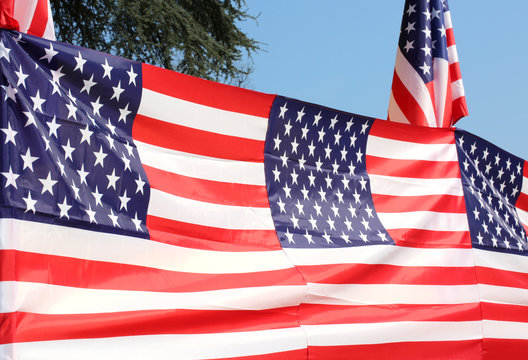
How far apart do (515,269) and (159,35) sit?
1017 cm

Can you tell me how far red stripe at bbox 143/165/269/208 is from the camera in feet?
9.22

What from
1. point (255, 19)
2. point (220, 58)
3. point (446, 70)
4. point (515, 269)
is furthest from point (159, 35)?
point (515, 269)

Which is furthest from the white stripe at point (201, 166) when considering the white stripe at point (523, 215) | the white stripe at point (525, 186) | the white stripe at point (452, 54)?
the white stripe at point (452, 54)

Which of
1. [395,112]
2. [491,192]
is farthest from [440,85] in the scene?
[491,192]

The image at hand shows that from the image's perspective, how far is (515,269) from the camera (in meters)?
4.18

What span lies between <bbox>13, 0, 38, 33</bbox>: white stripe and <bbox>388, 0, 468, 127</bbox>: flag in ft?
10.1

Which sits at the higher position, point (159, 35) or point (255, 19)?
point (255, 19)

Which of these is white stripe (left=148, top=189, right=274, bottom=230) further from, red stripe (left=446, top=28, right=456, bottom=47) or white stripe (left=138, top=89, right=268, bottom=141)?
red stripe (left=446, top=28, right=456, bottom=47)

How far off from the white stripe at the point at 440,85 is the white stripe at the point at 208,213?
2.28m

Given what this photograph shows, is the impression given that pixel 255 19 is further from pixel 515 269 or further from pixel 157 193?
pixel 157 193

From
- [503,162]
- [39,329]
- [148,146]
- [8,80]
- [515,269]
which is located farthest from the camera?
[503,162]

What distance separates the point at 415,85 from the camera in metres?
4.86

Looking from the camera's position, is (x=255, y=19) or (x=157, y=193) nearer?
(x=157, y=193)

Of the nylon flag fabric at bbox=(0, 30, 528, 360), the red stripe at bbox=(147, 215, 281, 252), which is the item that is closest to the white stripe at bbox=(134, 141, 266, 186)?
the nylon flag fabric at bbox=(0, 30, 528, 360)
